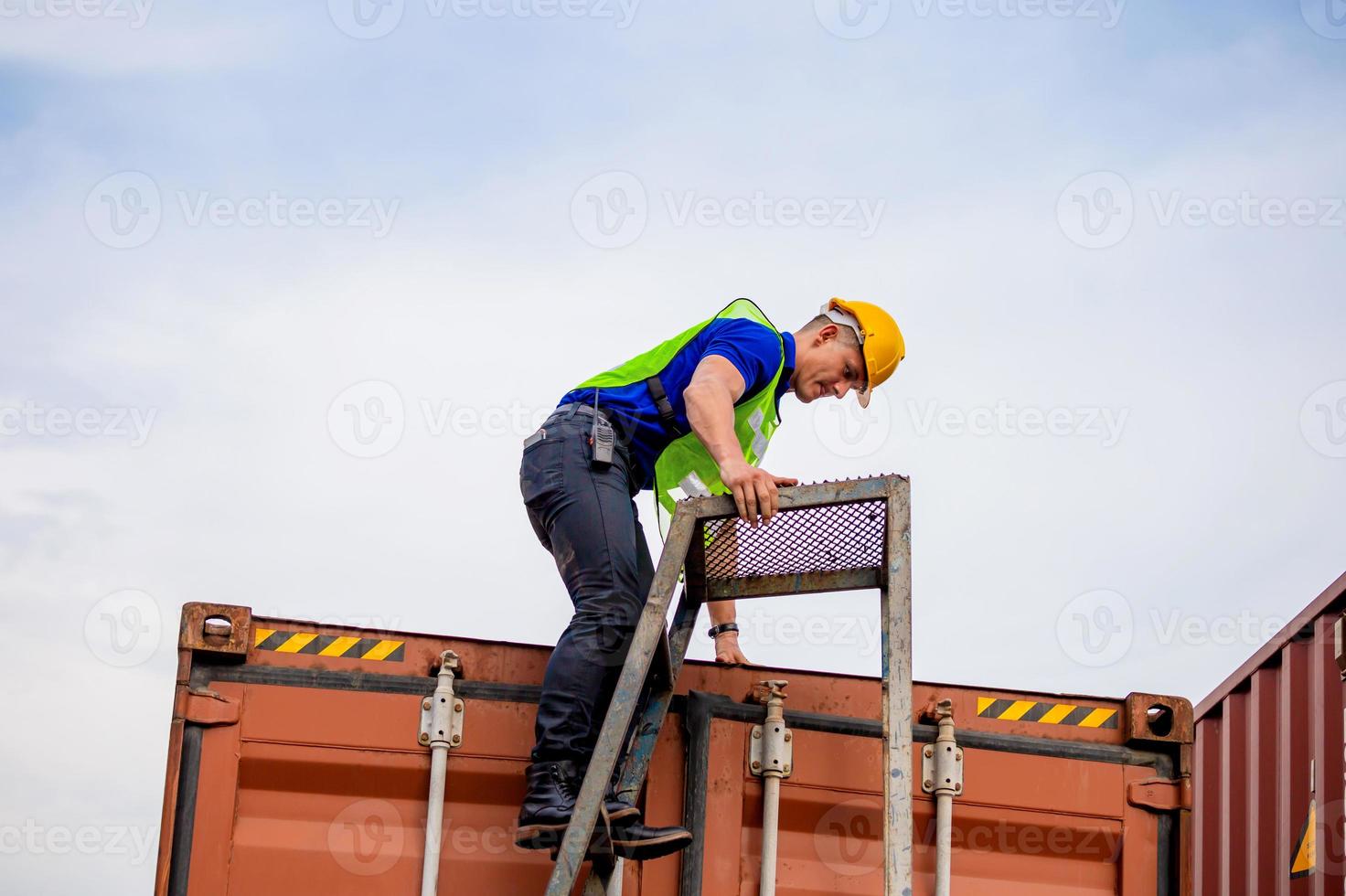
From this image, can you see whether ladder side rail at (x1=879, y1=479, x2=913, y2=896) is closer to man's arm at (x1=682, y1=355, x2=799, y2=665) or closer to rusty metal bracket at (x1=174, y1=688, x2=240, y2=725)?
man's arm at (x1=682, y1=355, x2=799, y2=665)

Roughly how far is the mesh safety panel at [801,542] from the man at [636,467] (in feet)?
0.50

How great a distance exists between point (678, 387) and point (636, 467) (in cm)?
26

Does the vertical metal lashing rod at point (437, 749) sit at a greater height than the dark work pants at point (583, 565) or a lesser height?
lesser

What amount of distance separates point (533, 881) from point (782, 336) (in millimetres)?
1704

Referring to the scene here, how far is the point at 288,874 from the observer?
3.88 m

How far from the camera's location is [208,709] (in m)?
3.93

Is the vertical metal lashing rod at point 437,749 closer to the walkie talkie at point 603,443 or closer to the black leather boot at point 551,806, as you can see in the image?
the black leather boot at point 551,806

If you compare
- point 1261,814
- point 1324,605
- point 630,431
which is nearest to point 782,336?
point 630,431

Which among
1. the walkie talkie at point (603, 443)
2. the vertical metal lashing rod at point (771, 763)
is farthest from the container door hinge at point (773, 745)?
the walkie talkie at point (603, 443)

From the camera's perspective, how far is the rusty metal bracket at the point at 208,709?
12.9ft

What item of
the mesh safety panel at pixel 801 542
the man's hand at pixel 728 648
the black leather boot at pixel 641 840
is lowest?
the black leather boot at pixel 641 840

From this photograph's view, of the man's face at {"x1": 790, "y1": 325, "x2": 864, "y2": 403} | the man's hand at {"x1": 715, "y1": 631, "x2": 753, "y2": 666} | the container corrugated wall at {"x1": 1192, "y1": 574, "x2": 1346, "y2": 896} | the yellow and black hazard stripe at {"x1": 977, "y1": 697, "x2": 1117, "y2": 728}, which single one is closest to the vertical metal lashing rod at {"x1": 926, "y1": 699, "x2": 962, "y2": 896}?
the yellow and black hazard stripe at {"x1": 977, "y1": 697, "x2": 1117, "y2": 728}

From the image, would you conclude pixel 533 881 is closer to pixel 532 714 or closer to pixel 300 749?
pixel 532 714

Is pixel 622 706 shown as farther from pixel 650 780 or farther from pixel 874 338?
pixel 874 338
